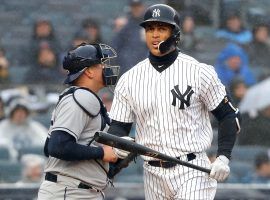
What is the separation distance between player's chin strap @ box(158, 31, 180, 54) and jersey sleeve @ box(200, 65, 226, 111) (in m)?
0.20

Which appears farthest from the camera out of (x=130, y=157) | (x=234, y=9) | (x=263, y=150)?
(x=234, y=9)

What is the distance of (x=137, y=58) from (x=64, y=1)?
3.67ft

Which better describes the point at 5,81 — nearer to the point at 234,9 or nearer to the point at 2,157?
the point at 2,157

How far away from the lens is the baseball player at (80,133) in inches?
176

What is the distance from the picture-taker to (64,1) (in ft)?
29.5

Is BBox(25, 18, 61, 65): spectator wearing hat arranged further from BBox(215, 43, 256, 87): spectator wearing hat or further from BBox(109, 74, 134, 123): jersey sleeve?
BBox(109, 74, 134, 123): jersey sleeve

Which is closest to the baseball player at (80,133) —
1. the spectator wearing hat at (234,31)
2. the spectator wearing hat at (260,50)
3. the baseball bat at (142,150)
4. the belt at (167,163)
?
the baseball bat at (142,150)

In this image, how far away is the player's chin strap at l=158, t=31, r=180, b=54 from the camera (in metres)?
4.70

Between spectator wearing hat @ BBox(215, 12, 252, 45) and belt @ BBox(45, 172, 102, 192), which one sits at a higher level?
spectator wearing hat @ BBox(215, 12, 252, 45)

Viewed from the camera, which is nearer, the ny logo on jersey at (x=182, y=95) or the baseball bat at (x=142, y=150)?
the baseball bat at (x=142, y=150)

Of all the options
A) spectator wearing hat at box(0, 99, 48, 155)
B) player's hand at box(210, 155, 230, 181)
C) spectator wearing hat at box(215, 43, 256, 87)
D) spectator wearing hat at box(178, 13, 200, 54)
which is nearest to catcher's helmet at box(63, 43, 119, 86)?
player's hand at box(210, 155, 230, 181)

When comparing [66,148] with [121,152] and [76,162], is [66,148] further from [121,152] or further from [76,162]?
[121,152]

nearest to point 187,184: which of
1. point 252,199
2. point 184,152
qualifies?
point 184,152

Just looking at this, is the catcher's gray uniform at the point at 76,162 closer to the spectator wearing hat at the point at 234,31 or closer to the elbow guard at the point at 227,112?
the elbow guard at the point at 227,112
